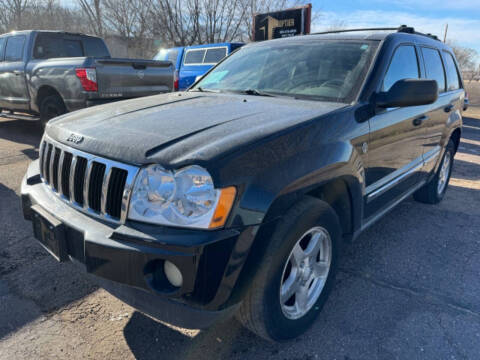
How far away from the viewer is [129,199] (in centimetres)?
164

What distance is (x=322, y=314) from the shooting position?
2418mm

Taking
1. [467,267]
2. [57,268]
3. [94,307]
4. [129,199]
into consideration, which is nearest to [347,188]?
[129,199]

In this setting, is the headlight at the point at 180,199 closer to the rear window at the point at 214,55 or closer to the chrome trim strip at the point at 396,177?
the chrome trim strip at the point at 396,177

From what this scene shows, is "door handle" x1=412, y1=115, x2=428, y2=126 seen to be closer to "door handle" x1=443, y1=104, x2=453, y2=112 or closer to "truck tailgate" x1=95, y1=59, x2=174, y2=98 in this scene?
"door handle" x1=443, y1=104, x2=453, y2=112

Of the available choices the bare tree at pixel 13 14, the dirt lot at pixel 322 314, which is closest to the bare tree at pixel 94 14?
the bare tree at pixel 13 14

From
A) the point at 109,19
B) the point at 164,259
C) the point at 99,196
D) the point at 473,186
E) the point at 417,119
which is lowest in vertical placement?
the point at 473,186

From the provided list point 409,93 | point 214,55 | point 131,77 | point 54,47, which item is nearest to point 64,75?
point 131,77

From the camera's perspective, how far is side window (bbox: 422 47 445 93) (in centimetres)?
353

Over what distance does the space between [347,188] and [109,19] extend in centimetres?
2982

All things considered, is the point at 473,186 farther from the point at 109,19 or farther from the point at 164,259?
the point at 109,19

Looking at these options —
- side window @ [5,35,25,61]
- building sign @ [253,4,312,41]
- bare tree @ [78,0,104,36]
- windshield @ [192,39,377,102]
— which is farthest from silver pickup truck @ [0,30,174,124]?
bare tree @ [78,0,104,36]

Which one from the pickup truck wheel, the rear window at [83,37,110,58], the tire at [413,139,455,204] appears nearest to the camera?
the tire at [413,139,455,204]

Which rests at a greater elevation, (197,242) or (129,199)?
(129,199)

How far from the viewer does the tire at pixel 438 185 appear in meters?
4.38
